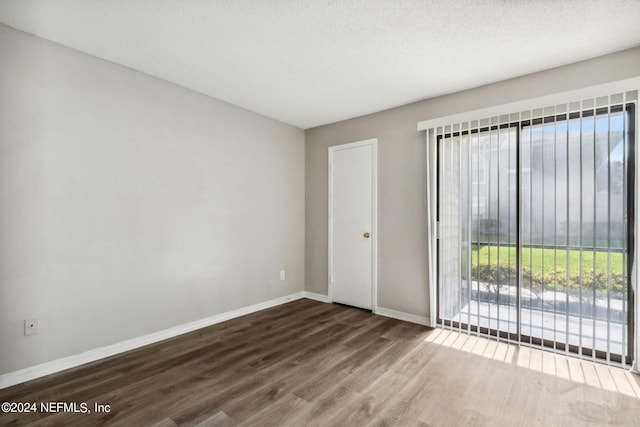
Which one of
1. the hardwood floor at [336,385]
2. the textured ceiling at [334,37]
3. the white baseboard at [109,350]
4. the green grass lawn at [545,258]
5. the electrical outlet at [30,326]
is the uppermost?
the textured ceiling at [334,37]

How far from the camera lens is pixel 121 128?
9.20 ft

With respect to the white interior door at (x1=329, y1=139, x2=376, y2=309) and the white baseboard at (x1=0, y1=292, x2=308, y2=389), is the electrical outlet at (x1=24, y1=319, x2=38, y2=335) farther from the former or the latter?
the white interior door at (x1=329, y1=139, x2=376, y2=309)

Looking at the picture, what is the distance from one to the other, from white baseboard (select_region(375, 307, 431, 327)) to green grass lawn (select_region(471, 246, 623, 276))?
0.90m

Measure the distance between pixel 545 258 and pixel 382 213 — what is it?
1.74 metres

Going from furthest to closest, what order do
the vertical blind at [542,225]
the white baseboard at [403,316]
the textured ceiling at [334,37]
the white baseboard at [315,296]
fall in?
1. the white baseboard at [315,296]
2. the white baseboard at [403,316]
3. the vertical blind at [542,225]
4. the textured ceiling at [334,37]

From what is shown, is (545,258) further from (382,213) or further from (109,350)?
(109,350)

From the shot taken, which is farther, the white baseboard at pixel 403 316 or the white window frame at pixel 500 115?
the white baseboard at pixel 403 316

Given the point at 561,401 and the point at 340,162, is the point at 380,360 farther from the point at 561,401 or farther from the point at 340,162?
the point at 340,162

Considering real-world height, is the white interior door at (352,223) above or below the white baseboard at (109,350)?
above

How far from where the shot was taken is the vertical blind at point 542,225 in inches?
98.9

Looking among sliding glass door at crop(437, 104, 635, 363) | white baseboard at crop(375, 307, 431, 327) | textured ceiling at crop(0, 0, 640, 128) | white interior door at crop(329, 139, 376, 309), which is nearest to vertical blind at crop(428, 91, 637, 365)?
sliding glass door at crop(437, 104, 635, 363)

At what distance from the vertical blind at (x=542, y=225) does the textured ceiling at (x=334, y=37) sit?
0.58 m

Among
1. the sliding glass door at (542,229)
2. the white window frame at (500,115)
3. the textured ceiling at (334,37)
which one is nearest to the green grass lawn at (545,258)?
the sliding glass door at (542,229)

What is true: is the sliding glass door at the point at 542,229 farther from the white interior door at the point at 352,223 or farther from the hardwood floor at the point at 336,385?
the white interior door at the point at 352,223
